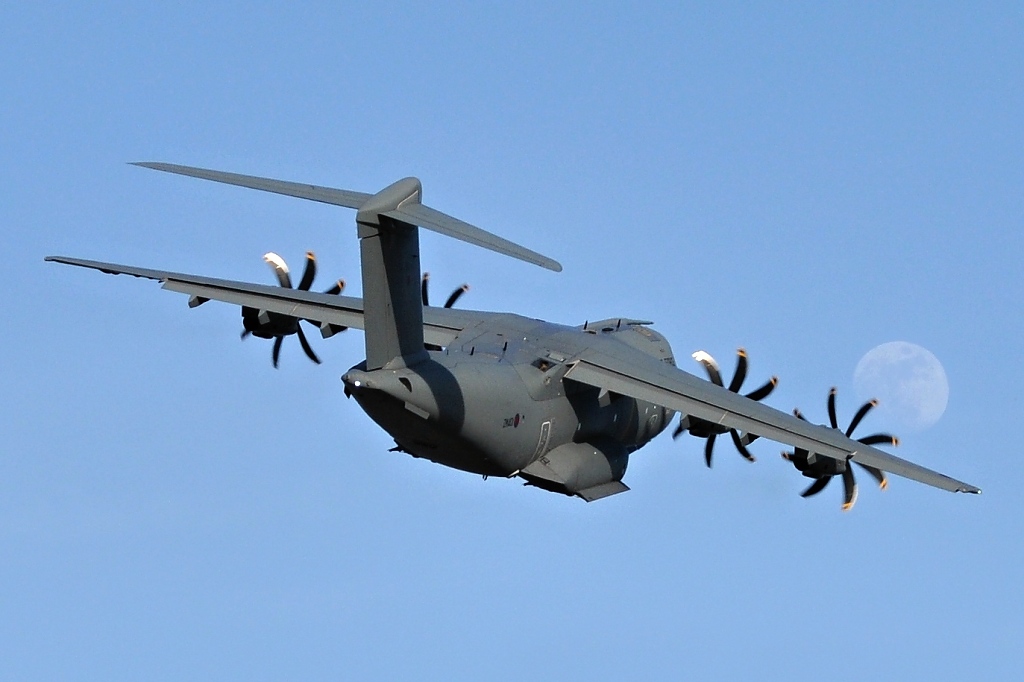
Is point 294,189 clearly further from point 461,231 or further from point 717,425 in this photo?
point 717,425

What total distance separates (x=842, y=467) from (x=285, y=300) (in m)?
12.7

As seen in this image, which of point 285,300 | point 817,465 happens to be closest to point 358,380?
point 285,300

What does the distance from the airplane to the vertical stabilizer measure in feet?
0.08

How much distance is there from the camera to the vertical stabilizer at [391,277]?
2923cm

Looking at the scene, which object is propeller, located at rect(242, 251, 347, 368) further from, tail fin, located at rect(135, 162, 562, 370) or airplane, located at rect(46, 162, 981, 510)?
tail fin, located at rect(135, 162, 562, 370)

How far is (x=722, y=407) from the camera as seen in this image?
113 feet

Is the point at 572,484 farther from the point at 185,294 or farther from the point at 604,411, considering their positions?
the point at 185,294

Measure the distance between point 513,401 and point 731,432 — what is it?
6494 mm

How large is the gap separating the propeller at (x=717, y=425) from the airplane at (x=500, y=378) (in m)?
0.03

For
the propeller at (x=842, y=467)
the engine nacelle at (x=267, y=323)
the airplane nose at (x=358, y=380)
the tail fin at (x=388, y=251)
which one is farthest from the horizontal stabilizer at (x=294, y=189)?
the propeller at (x=842, y=467)

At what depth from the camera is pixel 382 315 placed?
29.8 metres

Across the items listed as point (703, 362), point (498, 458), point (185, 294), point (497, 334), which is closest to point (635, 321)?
point (703, 362)

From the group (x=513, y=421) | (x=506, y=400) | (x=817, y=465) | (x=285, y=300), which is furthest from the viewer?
(x=285, y=300)

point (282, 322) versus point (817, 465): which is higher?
point (282, 322)
